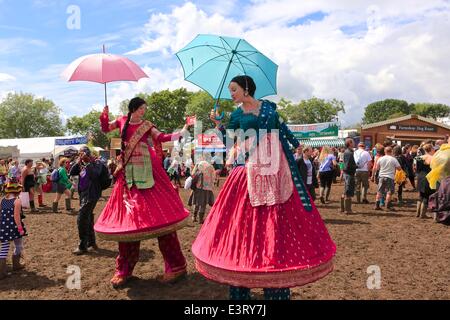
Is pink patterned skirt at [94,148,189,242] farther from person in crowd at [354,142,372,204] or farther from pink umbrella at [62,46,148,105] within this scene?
person in crowd at [354,142,372,204]

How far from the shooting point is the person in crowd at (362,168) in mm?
12297

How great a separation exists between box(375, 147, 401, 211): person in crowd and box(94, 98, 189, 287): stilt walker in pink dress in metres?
→ 8.36

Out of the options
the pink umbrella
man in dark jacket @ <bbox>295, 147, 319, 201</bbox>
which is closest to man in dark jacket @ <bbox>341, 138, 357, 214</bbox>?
man in dark jacket @ <bbox>295, 147, 319, 201</bbox>

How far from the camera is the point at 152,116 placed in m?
63.8

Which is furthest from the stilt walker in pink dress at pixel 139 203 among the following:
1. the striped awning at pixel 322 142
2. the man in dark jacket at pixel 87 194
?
the striped awning at pixel 322 142

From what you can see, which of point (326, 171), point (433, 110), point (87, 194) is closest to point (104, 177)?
point (87, 194)

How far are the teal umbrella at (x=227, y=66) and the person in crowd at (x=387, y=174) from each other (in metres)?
7.95

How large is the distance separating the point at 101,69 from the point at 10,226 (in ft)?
10.1

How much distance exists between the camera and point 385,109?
98.6 meters

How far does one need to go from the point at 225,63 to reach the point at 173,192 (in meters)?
1.88

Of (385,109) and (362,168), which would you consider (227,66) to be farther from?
(385,109)

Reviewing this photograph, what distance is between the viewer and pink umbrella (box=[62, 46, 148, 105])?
4.98 m

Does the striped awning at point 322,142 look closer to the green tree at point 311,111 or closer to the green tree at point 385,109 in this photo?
the green tree at point 311,111
